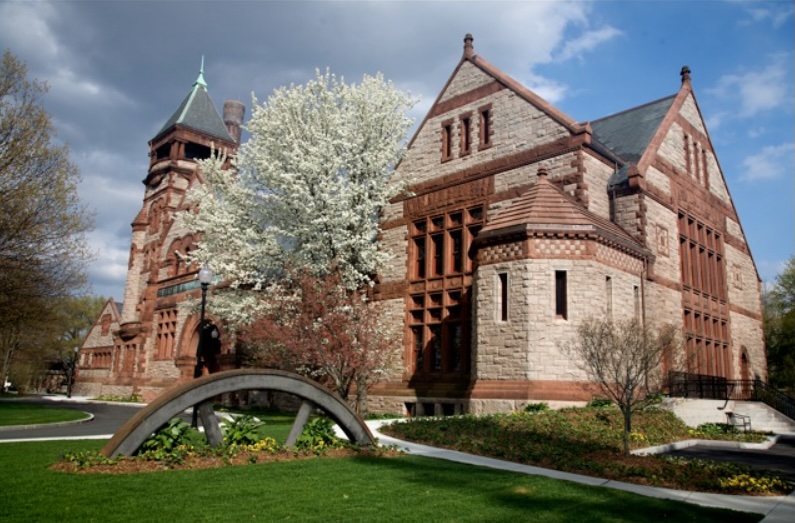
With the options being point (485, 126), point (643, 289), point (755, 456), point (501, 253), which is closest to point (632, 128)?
point (485, 126)

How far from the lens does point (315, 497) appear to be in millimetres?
7250

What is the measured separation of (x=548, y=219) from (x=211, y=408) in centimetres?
1316

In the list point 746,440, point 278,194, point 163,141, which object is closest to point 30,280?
point 278,194

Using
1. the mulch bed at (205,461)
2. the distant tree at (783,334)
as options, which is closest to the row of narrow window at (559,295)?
the mulch bed at (205,461)

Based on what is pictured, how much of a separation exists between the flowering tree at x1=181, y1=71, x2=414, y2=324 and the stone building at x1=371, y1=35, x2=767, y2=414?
2256 mm

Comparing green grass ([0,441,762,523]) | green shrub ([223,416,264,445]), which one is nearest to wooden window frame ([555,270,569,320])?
green grass ([0,441,762,523])

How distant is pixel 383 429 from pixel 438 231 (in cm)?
1183

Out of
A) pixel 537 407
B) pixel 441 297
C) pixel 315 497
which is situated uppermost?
pixel 441 297

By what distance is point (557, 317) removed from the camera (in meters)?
19.0

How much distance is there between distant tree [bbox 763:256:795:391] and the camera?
4344 centimetres

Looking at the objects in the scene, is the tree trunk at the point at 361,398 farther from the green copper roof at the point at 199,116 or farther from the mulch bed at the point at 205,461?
the green copper roof at the point at 199,116

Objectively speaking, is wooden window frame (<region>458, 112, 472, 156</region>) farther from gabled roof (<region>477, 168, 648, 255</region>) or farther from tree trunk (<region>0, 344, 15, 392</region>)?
tree trunk (<region>0, 344, 15, 392</region>)

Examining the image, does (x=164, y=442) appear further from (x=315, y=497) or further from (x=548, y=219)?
(x=548, y=219)

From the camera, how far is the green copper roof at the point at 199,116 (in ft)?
165
